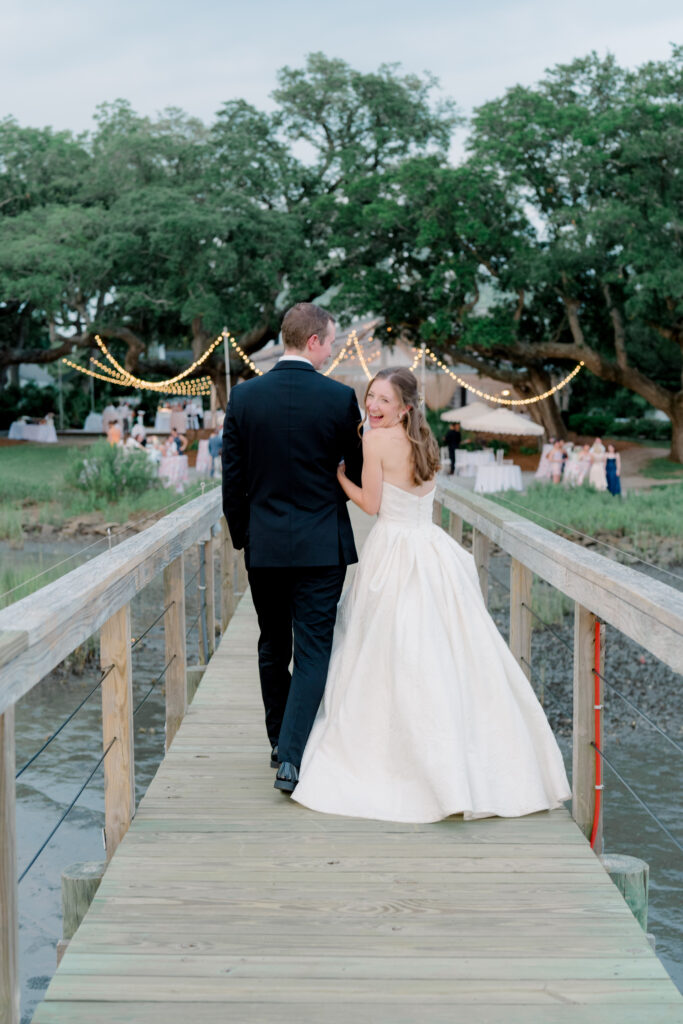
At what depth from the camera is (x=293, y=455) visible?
366 centimetres

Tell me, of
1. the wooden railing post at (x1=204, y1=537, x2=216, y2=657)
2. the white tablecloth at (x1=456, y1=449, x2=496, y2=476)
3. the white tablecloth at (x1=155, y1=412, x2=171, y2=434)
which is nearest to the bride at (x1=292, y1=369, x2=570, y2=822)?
the wooden railing post at (x1=204, y1=537, x2=216, y2=657)

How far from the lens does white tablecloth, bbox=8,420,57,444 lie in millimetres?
32969

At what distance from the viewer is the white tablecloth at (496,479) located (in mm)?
22297

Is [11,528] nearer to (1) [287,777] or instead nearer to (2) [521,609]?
(2) [521,609]

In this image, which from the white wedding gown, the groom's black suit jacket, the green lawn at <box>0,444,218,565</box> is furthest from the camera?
the green lawn at <box>0,444,218,565</box>

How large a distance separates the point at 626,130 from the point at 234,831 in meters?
26.1

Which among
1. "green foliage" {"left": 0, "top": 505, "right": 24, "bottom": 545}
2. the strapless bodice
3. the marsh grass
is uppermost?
the strapless bodice

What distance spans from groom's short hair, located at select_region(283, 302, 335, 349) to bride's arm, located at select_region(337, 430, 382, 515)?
39 centimetres

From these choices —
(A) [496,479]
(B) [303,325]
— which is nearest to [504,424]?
(A) [496,479]

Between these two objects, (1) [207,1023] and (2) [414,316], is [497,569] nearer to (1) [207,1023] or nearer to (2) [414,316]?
(1) [207,1023]

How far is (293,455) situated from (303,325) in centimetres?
43

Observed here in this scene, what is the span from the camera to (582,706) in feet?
11.2

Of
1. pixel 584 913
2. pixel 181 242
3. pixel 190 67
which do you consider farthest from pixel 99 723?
pixel 190 67

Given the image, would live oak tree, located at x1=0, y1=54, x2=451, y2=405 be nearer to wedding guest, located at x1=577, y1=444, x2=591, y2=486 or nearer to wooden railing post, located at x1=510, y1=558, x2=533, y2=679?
wedding guest, located at x1=577, y1=444, x2=591, y2=486
